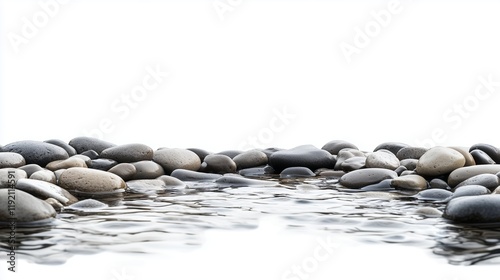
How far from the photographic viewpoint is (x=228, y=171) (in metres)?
7.78

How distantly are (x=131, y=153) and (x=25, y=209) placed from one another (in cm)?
309

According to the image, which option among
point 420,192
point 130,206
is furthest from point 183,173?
point 420,192

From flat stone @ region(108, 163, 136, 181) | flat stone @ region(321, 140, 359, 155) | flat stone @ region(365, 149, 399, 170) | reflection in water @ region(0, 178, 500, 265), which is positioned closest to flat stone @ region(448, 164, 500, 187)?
reflection in water @ region(0, 178, 500, 265)

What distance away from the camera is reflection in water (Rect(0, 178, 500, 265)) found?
147 inches

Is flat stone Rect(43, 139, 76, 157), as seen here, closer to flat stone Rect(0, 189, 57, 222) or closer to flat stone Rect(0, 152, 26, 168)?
flat stone Rect(0, 152, 26, 168)

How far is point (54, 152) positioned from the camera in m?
7.36

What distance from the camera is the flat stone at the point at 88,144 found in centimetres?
832

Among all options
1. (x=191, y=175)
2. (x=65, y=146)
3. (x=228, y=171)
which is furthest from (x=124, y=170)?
(x=65, y=146)

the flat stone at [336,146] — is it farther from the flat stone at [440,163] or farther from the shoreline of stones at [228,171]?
the flat stone at [440,163]

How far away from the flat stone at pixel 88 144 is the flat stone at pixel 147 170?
134 cm

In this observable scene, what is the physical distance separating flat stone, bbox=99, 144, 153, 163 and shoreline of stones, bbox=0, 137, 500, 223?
0.01 m

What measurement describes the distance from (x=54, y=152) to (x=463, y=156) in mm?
4693

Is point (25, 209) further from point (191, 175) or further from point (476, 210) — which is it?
point (476, 210)

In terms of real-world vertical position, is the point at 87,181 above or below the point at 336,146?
below
